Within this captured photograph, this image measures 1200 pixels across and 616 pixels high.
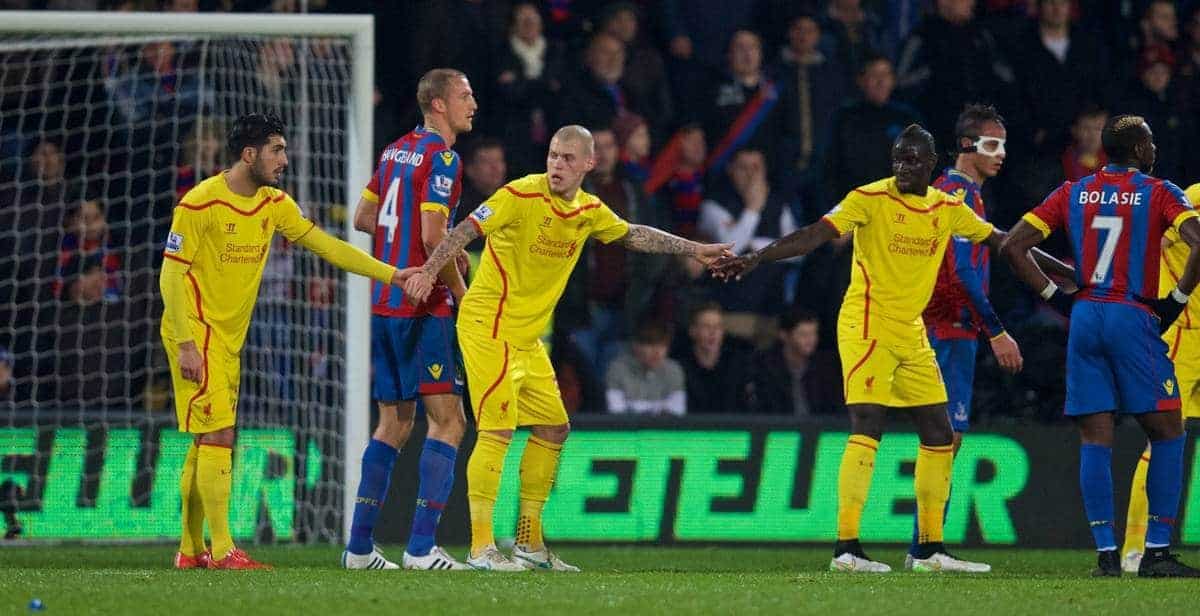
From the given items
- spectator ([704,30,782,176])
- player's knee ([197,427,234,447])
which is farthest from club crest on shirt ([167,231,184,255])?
spectator ([704,30,782,176])

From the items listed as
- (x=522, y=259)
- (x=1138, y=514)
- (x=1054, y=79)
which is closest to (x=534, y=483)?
(x=522, y=259)

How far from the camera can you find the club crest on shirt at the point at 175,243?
28.4 ft

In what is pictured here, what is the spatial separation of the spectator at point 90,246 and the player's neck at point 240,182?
3272 mm

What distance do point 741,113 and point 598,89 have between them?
115 centimetres

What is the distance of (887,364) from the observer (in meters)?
8.98

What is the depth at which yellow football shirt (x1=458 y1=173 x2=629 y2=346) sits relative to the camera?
27.9ft

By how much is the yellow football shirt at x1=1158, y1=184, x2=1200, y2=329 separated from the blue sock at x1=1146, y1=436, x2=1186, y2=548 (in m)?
1.10

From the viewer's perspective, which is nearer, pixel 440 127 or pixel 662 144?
pixel 440 127

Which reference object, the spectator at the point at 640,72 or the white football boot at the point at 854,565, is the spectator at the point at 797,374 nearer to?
the spectator at the point at 640,72

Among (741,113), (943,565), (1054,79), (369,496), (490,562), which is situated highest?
(1054,79)

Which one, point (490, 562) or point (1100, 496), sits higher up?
point (1100, 496)

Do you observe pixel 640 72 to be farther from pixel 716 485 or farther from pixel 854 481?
pixel 854 481

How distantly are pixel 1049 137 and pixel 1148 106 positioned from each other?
788 millimetres

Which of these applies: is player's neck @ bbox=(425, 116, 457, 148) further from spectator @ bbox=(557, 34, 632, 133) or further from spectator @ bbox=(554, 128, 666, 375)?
spectator @ bbox=(557, 34, 632, 133)
